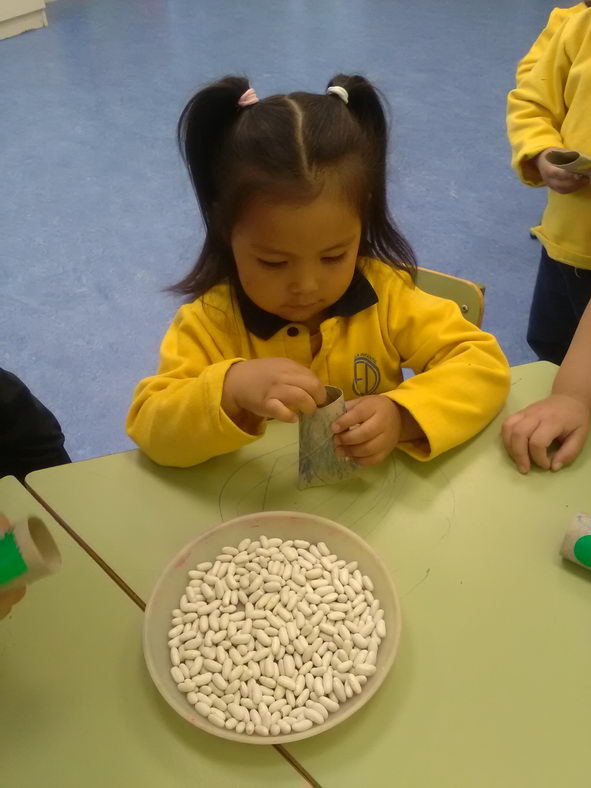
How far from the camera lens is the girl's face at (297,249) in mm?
763

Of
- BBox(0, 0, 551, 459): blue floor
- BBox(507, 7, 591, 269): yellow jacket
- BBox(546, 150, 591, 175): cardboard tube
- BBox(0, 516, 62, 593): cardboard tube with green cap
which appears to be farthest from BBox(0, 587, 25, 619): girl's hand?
BBox(507, 7, 591, 269): yellow jacket

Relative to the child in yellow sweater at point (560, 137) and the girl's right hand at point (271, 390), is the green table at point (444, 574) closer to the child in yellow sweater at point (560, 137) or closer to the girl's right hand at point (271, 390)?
the girl's right hand at point (271, 390)

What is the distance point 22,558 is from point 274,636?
0.75 feet

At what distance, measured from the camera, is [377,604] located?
64cm

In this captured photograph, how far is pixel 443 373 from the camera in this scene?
32.9 inches

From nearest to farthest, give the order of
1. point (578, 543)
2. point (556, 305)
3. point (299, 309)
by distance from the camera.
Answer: point (578, 543)
point (299, 309)
point (556, 305)

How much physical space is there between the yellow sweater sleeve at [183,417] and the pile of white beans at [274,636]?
126 millimetres

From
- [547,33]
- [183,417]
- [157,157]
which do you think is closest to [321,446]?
[183,417]

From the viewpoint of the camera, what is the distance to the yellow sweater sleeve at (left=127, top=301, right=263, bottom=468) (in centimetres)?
77

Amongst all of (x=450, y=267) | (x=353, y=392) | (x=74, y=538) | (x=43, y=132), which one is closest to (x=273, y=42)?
(x=43, y=132)

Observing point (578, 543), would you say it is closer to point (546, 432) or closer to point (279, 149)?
point (546, 432)

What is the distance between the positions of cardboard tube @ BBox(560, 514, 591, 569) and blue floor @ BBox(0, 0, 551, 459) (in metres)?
0.57

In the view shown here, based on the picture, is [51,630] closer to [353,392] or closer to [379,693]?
[379,693]

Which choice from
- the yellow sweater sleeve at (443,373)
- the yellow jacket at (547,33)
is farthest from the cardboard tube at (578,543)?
the yellow jacket at (547,33)
